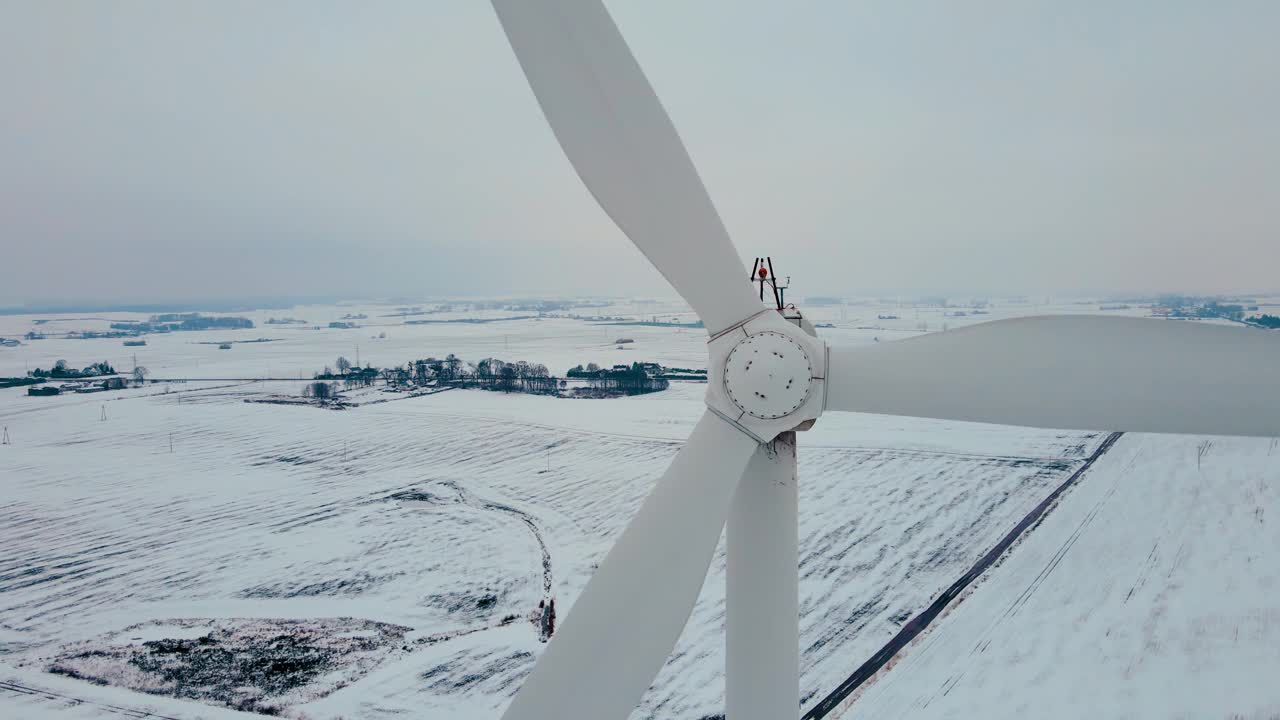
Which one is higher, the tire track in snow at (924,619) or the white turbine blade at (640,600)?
the white turbine blade at (640,600)

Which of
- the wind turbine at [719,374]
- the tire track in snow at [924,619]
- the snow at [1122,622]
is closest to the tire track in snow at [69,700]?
the wind turbine at [719,374]

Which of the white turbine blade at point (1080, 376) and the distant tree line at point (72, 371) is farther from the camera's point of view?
the distant tree line at point (72, 371)

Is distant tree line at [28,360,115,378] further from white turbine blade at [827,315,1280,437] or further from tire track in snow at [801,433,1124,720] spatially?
white turbine blade at [827,315,1280,437]

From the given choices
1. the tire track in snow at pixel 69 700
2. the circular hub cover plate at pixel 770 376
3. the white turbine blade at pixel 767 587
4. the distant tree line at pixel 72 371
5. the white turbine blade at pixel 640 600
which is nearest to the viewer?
the white turbine blade at pixel 640 600

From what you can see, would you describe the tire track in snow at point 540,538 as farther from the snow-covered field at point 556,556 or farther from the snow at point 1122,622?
the snow at point 1122,622

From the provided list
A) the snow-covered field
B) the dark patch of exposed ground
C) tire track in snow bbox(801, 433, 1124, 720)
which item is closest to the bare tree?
the snow-covered field

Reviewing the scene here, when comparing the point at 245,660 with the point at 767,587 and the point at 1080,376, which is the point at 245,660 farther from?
the point at 1080,376

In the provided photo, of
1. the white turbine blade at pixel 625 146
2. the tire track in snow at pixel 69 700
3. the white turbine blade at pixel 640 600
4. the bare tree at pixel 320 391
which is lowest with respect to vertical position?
the tire track in snow at pixel 69 700
